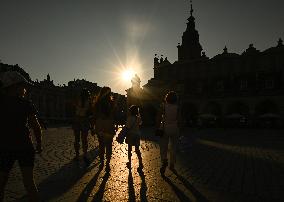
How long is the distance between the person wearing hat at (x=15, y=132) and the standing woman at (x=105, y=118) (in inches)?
166

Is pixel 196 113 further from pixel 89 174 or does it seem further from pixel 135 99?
pixel 89 174

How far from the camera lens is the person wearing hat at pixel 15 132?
12.2ft

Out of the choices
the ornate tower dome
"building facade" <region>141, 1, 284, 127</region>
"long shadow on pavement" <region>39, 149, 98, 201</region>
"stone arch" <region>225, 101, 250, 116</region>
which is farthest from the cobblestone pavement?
the ornate tower dome

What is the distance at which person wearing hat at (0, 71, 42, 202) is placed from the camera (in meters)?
3.73

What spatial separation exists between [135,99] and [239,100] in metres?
17.9

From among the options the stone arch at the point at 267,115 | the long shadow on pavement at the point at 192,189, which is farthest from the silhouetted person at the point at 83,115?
the stone arch at the point at 267,115

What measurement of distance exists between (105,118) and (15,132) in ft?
14.6

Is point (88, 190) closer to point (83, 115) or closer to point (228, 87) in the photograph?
point (83, 115)

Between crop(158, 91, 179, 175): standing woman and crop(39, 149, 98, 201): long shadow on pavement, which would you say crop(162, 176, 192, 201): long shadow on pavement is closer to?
crop(158, 91, 179, 175): standing woman

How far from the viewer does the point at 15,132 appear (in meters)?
3.78

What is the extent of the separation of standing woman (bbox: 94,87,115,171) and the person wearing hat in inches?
166


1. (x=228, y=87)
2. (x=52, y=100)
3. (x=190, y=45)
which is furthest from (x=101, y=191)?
(x=52, y=100)

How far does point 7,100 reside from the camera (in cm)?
378

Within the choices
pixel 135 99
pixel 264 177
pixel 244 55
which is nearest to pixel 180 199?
pixel 264 177
